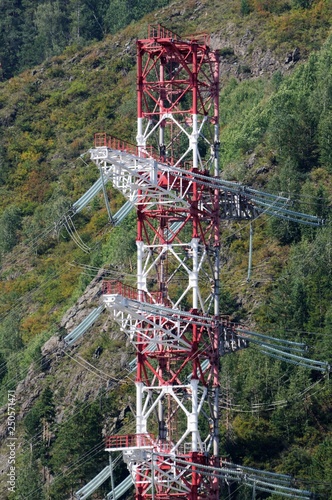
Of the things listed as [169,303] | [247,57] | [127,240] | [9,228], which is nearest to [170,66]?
[169,303]

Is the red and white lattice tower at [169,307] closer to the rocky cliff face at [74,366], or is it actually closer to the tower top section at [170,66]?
the tower top section at [170,66]

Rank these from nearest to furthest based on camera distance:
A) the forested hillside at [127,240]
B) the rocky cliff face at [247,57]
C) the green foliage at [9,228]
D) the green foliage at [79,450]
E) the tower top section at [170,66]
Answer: the tower top section at [170,66] → the green foliage at [79,450] → the forested hillside at [127,240] → the green foliage at [9,228] → the rocky cliff face at [247,57]

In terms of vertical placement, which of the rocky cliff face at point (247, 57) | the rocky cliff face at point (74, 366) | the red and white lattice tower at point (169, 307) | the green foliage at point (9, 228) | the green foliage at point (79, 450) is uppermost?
the red and white lattice tower at point (169, 307)

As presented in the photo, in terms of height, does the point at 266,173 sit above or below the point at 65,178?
above

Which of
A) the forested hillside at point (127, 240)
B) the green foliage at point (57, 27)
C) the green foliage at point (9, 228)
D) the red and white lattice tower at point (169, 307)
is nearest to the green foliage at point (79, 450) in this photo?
the forested hillside at point (127, 240)

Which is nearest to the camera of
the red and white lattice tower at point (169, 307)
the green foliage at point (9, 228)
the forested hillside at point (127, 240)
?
the red and white lattice tower at point (169, 307)

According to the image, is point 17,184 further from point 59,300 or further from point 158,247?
point 158,247

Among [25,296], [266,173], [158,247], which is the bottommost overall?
[25,296]

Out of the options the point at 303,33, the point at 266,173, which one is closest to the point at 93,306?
the point at 266,173
